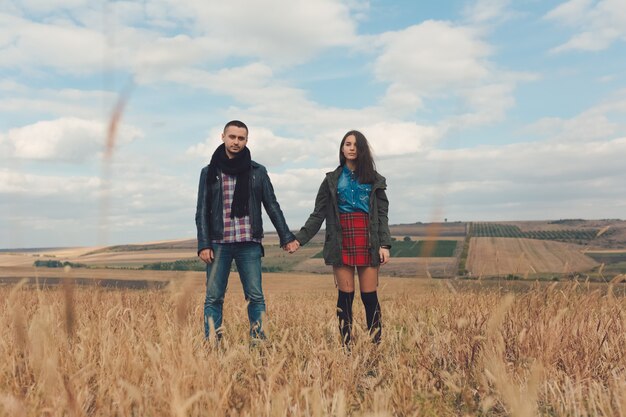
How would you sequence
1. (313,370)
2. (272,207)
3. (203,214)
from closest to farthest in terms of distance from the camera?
(313,370) < (203,214) < (272,207)

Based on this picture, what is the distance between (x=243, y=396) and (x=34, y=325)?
118 cm

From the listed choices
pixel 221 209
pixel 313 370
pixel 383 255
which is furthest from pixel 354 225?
pixel 313 370

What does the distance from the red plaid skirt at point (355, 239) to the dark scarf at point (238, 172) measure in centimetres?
93

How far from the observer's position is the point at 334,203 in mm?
4719

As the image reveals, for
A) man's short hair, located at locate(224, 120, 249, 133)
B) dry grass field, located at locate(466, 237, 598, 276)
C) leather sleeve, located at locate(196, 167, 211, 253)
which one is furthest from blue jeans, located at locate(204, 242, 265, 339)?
dry grass field, located at locate(466, 237, 598, 276)

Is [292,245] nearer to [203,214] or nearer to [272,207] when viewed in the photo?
[272,207]

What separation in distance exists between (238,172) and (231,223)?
1.59 feet

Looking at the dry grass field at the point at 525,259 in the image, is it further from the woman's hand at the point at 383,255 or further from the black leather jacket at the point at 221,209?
the black leather jacket at the point at 221,209

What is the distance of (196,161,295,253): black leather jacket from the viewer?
4734mm

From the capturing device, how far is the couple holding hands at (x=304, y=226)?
467 cm

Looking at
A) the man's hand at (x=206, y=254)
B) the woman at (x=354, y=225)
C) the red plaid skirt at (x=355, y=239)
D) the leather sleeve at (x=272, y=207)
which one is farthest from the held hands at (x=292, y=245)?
the man's hand at (x=206, y=254)

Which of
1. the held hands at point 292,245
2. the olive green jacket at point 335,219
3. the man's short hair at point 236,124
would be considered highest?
the man's short hair at point 236,124

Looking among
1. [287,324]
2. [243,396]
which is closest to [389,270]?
[287,324]

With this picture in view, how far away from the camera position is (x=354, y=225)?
470cm
